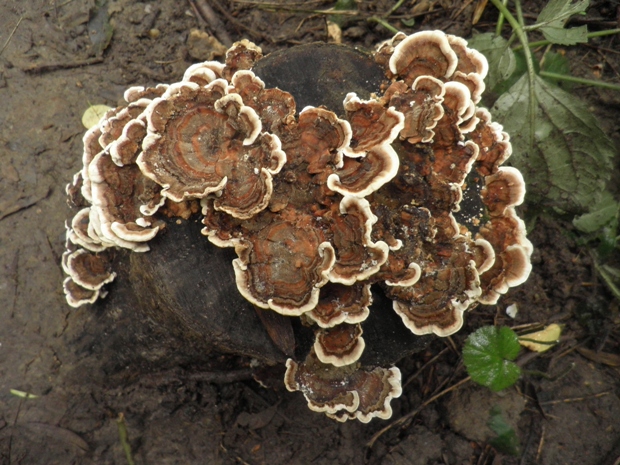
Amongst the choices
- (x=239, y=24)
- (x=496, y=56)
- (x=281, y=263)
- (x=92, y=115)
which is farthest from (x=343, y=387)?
(x=239, y=24)

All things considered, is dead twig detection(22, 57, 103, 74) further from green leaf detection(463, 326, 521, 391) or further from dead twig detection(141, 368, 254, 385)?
green leaf detection(463, 326, 521, 391)

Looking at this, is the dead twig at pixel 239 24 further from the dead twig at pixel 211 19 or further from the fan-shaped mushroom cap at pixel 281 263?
the fan-shaped mushroom cap at pixel 281 263

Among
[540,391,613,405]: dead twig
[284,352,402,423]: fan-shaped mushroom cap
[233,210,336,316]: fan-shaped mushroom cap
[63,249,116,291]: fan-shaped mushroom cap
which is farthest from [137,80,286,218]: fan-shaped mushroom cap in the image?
[540,391,613,405]: dead twig

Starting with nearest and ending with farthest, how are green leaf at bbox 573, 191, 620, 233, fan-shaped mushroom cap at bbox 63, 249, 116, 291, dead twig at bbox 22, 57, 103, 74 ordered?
fan-shaped mushroom cap at bbox 63, 249, 116, 291
green leaf at bbox 573, 191, 620, 233
dead twig at bbox 22, 57, 103, 74

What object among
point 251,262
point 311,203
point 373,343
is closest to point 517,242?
point 373,343

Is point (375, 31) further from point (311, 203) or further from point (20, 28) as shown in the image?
point (20, 28)
